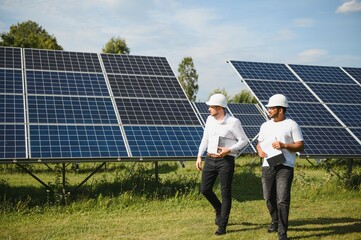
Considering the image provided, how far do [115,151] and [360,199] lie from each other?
6.28 meters

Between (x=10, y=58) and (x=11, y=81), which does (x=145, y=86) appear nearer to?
(x=11, y=81)

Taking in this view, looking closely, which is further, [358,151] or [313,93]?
[313,93]

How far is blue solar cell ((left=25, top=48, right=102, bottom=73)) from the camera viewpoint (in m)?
12.5

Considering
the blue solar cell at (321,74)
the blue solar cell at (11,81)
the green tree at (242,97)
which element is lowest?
the blue solar cell at (11,81)

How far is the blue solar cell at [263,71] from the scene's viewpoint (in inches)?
584

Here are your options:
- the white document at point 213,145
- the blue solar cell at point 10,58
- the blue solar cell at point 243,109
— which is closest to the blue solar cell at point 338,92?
the white document at point 213,145

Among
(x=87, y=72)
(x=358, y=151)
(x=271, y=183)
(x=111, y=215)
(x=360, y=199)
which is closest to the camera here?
(x=271, y=183)

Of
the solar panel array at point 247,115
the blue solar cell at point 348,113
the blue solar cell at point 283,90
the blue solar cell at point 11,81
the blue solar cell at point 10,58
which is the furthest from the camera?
the solar panel array at point 247,115

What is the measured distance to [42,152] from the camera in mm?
9281

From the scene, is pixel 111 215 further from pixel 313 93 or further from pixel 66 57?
pixel 313 93

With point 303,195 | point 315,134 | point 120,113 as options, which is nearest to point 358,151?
point 315,134

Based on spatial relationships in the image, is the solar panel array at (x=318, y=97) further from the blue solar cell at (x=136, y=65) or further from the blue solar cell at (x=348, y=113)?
the blue solar cell at (x=136, y=65)

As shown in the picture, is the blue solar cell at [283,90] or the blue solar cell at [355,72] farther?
the blue solar cell at [355,72]

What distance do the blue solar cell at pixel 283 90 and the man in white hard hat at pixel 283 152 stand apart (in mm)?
6165
